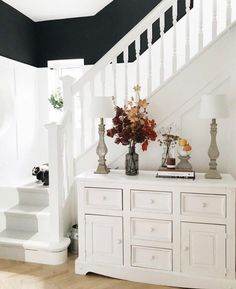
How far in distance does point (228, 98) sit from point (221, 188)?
87 cm

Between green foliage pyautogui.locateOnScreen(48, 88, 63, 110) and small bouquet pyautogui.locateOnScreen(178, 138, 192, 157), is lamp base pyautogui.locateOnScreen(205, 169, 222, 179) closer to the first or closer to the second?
small bouquet pyautogui.locateOnScreen(178, 138, 192, 157)

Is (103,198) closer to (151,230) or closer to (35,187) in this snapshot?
(151,230)

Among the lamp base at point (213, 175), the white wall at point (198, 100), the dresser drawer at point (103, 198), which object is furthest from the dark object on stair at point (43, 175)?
the lamp base at point (213, 175)

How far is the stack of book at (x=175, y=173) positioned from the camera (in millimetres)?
2635

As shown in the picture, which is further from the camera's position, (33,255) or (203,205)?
(33,255)

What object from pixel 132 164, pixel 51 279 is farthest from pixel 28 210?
pixel 132 164

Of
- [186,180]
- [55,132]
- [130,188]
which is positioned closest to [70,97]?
[55,132]

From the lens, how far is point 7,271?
2865 millimetres

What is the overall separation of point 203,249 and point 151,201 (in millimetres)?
560

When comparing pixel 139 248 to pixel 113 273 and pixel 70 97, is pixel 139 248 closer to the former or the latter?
pixel 113 273

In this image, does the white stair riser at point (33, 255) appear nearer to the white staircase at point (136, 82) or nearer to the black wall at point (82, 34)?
the white staircase at point (136, 82)

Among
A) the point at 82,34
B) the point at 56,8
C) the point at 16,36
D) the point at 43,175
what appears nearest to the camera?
the point at 43,175

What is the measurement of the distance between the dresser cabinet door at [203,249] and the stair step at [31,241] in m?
1.19

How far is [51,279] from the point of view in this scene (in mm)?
2713
